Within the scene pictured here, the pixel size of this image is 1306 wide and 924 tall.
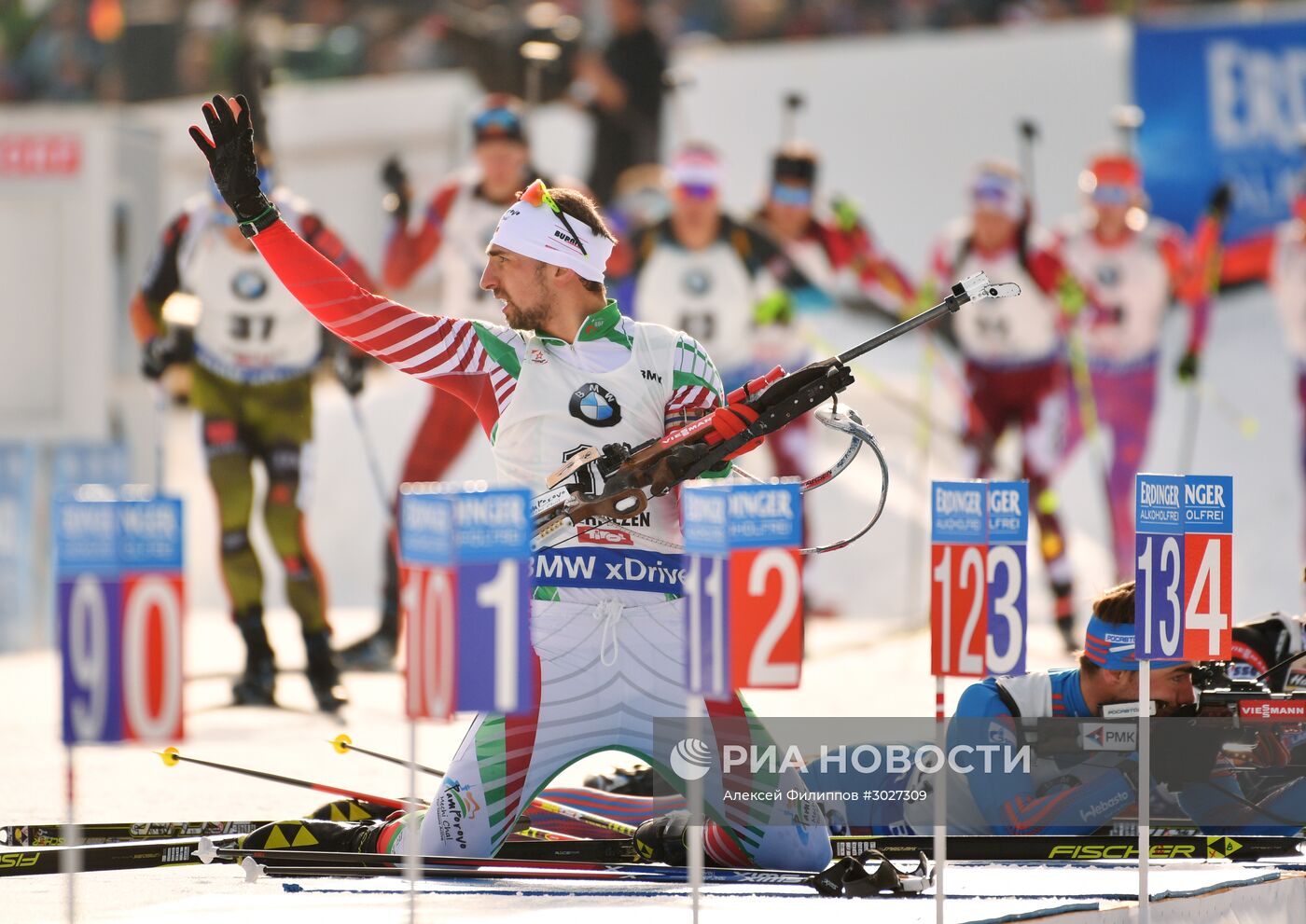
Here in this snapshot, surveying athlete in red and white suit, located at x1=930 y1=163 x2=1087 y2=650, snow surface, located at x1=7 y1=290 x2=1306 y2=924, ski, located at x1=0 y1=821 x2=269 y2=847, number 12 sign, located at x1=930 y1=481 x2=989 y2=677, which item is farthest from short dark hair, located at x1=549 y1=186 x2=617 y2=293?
athlete in red and white suit, located at x1=930 y1=163 x2=1087 y2=650

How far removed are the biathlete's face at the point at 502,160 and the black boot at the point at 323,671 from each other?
96.9 inches

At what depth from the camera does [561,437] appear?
4379 mm

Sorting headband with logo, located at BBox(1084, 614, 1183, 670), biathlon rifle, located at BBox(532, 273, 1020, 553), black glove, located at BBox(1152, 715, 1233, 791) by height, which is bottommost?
black glove, located at BBox(1152, 715, 1233, 791)

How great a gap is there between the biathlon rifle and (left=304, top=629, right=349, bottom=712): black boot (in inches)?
139

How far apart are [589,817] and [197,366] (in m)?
3.64

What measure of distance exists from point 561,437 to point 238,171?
860 millimetres

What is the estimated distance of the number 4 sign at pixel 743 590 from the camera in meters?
3.58

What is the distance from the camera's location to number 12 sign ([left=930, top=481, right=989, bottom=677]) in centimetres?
400

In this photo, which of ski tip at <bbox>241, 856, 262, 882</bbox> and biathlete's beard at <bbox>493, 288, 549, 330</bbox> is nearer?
ski tip at <bbox>241, 856, 262, 882</bbox>

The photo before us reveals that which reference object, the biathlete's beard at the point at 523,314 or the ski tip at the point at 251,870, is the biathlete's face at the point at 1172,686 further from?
the ski tip at the point at 251,870

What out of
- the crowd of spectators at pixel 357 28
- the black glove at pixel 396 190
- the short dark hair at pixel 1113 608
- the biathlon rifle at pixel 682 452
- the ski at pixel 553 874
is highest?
the crowd of spectators at pixel 357 28

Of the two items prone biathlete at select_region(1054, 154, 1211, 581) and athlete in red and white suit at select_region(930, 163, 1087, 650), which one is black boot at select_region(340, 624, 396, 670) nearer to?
athlete in red and white suit at select_region(930, 163, 1087, 650)

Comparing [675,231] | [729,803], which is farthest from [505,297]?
[675,231]

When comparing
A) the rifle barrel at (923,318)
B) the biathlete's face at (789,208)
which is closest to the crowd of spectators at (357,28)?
the biathlete's face at (789,208)
